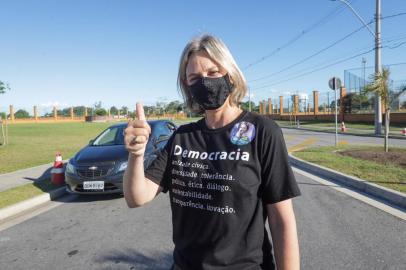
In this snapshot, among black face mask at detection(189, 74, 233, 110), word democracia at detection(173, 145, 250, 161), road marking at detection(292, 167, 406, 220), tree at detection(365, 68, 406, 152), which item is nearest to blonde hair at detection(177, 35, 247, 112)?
black face mask at detection(189, 74, 233, 110)

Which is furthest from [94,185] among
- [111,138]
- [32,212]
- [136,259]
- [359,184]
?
[359,184]

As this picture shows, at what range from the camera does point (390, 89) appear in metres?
12.6

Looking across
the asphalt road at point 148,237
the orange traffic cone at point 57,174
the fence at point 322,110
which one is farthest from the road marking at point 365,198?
the fence at point 322,110

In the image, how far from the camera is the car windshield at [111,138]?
8.73 metres

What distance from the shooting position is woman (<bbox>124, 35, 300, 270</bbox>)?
1.57 meters

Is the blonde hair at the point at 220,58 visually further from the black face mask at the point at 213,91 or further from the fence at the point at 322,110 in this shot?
the fence at the point at 322,110

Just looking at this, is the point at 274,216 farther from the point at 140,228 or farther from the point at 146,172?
the point at 140,228

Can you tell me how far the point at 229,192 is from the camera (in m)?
1.57

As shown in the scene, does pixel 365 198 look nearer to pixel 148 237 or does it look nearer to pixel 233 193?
pixel 148 237

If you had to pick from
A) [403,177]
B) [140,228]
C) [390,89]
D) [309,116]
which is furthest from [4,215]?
[309,116]

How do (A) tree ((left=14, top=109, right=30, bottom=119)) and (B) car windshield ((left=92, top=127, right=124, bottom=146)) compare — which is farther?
(A) tree ((left=14, top=109, right=30, bottom=119))

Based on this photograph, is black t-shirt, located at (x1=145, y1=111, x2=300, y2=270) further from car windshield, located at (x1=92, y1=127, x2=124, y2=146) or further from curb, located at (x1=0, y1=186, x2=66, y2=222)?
car windshield, located at (x1=92, y1=127, x2=124, y2=146)

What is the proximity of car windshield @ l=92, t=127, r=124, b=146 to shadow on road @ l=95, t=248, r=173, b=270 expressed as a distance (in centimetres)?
456

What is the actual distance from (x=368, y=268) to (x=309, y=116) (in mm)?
43621
